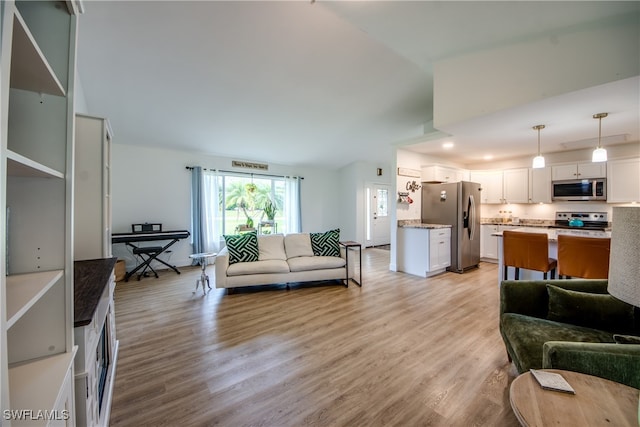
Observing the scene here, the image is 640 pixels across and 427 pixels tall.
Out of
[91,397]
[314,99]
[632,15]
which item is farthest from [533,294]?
[314,99]

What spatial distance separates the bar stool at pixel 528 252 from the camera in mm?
2900

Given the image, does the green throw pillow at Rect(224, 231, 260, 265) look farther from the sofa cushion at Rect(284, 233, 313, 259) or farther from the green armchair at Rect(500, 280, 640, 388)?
the green armchair at Rect(500, 280, 640, 388)

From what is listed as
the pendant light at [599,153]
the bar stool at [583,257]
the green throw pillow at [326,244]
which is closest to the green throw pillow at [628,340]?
the bar stool at [583,257]

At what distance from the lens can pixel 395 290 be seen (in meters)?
3.64

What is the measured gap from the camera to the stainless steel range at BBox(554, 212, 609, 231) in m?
4.26

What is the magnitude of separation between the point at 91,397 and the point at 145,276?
154 inches

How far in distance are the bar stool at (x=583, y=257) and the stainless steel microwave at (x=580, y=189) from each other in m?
2.37

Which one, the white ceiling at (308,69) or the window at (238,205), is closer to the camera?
the white ceiling at (308,69)

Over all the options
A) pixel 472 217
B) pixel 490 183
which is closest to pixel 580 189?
pixel 490 183

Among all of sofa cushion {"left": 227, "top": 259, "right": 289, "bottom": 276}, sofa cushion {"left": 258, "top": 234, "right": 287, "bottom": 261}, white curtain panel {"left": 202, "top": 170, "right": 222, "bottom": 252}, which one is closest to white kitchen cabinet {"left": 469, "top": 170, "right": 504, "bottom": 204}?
sofa cushion {"left": 258, "top": 234, "right": 287, "bottom": 261}

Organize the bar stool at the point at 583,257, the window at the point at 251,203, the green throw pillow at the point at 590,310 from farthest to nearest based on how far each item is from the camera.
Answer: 1. the window at the point at 251,203
2. the bar stool at the point at 583,257
3. the green throw pillow at the point at 590,310

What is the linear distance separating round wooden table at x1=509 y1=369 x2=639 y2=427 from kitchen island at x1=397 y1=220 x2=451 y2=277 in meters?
3.32

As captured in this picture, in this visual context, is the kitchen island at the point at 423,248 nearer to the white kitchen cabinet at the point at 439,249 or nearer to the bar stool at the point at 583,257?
the white kitchen cabinet at the point at 439,249

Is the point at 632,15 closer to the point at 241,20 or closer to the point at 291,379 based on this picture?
Answer: the point at 241,20
